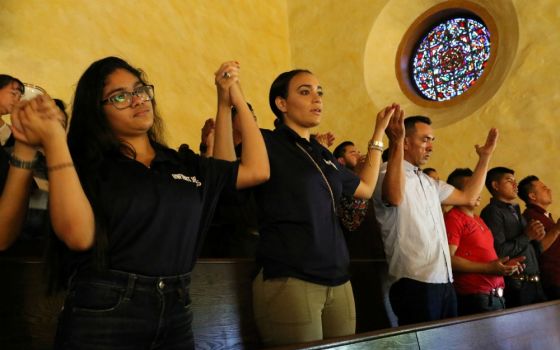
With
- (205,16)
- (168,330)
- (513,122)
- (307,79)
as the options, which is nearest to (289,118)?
(307,79)

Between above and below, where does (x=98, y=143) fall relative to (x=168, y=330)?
above

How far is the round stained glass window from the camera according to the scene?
5.63m

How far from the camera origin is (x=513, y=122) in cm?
488

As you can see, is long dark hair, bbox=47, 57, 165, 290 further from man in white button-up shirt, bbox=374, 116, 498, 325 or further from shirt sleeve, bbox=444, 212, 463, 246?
shirt sleeve, bbox=444, 212, 463, 246

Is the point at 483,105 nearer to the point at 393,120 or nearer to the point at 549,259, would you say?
the point at 549,259

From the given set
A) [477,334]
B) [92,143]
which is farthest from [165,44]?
[477,334]

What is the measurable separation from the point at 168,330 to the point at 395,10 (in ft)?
18.6

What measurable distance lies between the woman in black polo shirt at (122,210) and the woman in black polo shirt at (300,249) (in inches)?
10.5

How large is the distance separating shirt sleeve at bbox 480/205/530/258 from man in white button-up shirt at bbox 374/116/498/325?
84cm

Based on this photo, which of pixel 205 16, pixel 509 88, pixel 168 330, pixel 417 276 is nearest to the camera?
pixel 168 330

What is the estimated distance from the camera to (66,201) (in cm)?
104

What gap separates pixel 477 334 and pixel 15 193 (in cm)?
144

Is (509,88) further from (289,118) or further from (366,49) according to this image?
(289,118)

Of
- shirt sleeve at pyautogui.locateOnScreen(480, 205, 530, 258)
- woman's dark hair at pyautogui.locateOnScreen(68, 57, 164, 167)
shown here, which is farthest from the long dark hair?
shirt sleeve at pyautogui.locateOnScreen(480, 205, 530, 258)
